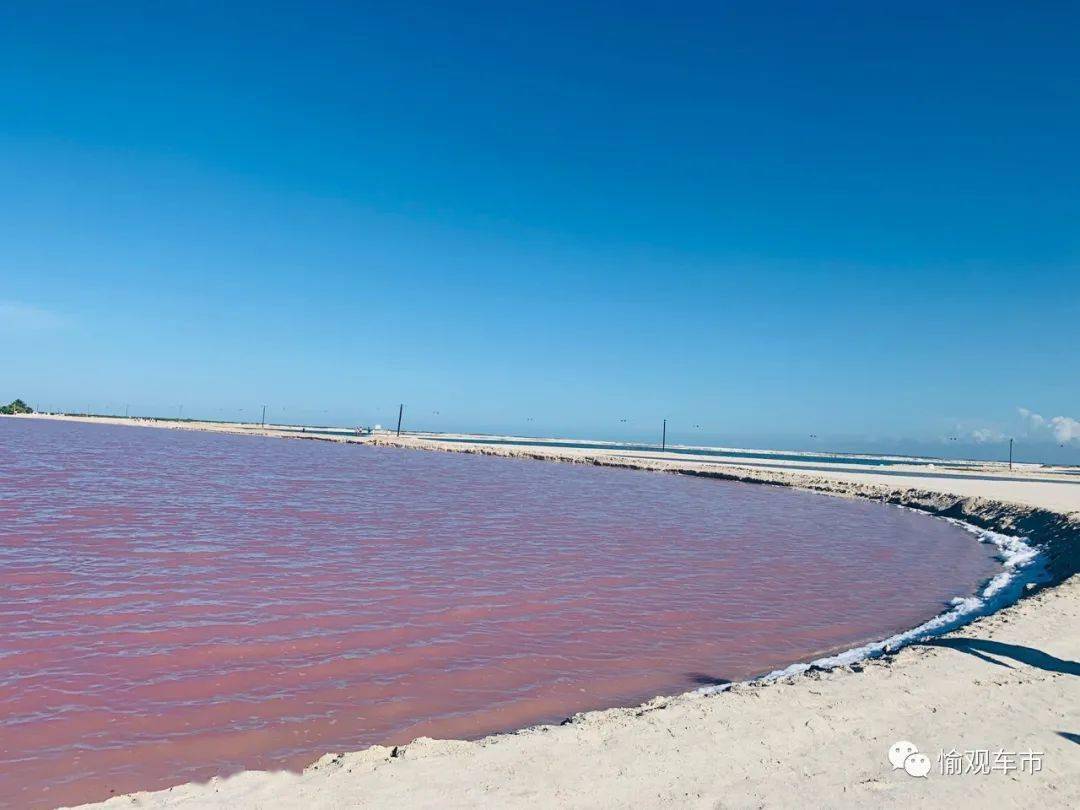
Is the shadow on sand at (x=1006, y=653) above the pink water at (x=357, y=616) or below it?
above

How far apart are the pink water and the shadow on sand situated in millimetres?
1059

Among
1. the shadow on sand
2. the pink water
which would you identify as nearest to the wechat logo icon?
the pink water

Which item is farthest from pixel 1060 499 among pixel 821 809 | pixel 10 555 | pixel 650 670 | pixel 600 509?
pixel 10 555

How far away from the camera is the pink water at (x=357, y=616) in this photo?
5.16 metres

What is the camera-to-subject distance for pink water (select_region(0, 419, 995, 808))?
16.9ft

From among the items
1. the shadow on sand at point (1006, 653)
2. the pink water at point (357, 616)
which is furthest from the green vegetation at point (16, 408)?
the shadow on sand at point (1006, 653)

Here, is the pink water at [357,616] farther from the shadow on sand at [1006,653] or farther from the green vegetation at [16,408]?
the green vegetation at [16,408]

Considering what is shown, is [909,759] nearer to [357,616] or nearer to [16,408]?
[357,616]

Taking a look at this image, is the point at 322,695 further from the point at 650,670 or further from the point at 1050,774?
the point at 1050,774

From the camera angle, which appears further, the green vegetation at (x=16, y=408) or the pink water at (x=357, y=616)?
the green vegetation at (x=16, y=408)

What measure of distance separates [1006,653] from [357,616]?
7489mm

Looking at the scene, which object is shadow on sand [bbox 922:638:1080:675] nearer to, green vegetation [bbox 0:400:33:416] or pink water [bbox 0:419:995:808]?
pink water [bbox 0:419:995:808]

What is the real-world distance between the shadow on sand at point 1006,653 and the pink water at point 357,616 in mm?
1059

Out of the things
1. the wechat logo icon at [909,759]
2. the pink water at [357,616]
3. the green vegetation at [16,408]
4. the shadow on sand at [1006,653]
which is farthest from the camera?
the green vegetation at [16,408]
